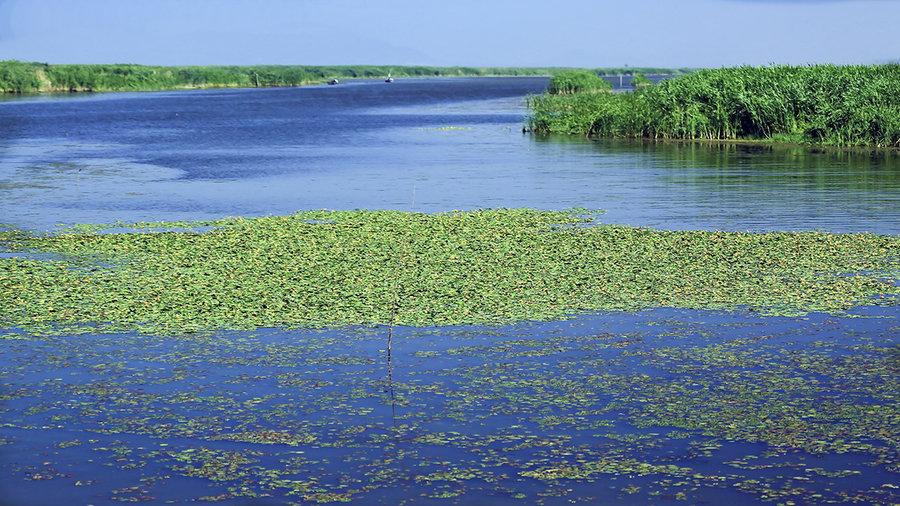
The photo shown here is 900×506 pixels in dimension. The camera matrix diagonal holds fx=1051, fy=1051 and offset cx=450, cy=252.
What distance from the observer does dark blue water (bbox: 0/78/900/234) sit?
1070 inches

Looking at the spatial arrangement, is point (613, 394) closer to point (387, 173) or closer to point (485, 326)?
point (485, 326)

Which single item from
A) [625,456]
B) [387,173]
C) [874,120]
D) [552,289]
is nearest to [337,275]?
[552,289]

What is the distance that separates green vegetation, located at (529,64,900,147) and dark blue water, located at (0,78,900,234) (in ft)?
5.23

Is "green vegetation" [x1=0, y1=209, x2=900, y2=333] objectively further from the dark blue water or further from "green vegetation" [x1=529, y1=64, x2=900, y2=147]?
"green vegetation" [x1=529, y1=64, x2=900, y2=147]

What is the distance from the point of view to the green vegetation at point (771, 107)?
139 ft

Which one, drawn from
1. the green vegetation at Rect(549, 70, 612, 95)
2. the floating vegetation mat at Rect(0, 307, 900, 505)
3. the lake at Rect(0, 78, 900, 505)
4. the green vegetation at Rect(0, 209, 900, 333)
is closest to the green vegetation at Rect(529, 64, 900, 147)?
the green vegetation at Rect(0, 209, 900, 333)

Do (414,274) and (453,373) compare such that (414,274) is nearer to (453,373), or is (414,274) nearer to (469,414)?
(453,373)

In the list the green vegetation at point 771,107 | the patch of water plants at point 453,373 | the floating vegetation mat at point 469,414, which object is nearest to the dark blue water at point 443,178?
the green vegetation at point 771,107

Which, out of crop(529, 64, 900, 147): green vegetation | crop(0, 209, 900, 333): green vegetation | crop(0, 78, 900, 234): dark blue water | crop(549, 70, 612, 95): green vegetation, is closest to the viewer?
crop(0, 209, 900, 333): green vegetation

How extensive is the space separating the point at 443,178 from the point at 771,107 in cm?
1734

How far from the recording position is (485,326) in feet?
48.3

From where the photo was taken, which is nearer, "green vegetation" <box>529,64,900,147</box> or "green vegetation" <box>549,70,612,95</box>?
"green vegetation" <box>529,64,900,147</box>

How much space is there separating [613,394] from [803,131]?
37624 millimetres

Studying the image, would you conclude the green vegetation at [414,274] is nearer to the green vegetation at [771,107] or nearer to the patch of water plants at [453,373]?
the patch of water plants at [453,373]
